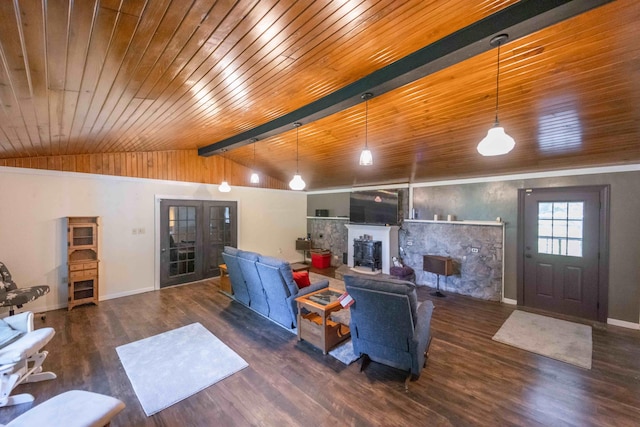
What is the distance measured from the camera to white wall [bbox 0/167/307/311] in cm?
424

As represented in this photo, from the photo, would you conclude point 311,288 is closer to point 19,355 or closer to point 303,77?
point 303,77

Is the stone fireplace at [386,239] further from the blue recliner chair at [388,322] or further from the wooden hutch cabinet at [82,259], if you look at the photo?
the wooden hutch cabinet at [82,259]

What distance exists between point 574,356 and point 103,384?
205 inches

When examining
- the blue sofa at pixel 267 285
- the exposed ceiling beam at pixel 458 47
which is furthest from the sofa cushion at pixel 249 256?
the exposed ceiling beam at pixel 458 47

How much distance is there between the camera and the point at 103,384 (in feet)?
8.44

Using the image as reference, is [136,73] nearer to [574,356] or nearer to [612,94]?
[612,94]

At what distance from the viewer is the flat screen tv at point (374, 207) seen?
644 cm

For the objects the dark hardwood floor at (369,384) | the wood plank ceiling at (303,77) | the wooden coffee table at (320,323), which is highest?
the wood plank ceiling at (303,77)

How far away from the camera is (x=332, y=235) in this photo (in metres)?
8.26

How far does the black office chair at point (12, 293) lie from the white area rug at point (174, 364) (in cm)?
181

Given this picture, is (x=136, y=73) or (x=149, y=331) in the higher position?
(x=136, y=73)

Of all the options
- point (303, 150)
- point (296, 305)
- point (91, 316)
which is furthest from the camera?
point (303, 150)

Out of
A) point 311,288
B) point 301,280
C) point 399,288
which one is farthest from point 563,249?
point 301,280

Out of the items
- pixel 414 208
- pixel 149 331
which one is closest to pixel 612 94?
pixel 414 208
